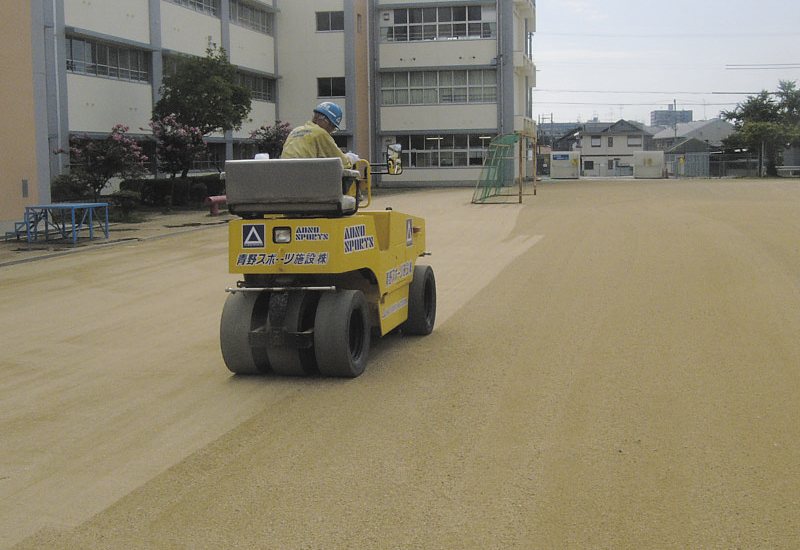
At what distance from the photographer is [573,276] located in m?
13.4

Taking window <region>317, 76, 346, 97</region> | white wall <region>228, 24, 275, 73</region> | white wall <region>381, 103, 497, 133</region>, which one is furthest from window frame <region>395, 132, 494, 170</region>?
white wall <region>228, 24, 275, 73</region>

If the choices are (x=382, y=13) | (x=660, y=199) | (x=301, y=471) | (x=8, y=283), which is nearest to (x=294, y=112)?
(x=382, y=13)

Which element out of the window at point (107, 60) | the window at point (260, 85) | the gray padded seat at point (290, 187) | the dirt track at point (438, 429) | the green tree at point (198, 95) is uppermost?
the window at point (260, 85)

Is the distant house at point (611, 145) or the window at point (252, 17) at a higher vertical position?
the window at point (252, 17)

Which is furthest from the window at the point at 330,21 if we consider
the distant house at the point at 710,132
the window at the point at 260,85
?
the distant house at the point at 710,132

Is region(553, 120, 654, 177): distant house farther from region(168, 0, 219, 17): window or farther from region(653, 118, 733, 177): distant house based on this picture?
region(168, 0, 219, 17): window

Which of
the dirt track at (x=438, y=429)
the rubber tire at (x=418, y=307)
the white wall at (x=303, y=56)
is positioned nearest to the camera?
the dirt track at (x=438, y=429)

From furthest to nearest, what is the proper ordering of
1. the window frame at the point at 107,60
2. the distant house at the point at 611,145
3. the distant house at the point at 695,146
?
the distant house at the point at 611,145
the distant house at the point at 695,146
the window frame at the point at 107,60

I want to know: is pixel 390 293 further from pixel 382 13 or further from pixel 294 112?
pixel 382 13

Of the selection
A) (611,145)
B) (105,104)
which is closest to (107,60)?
(105,104)

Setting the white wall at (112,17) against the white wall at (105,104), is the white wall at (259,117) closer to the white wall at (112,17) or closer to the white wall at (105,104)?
the white wall at (105,104)

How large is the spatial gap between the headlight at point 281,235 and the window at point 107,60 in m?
24.9

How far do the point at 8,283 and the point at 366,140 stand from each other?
38298mm

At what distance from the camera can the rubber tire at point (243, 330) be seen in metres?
7.39
